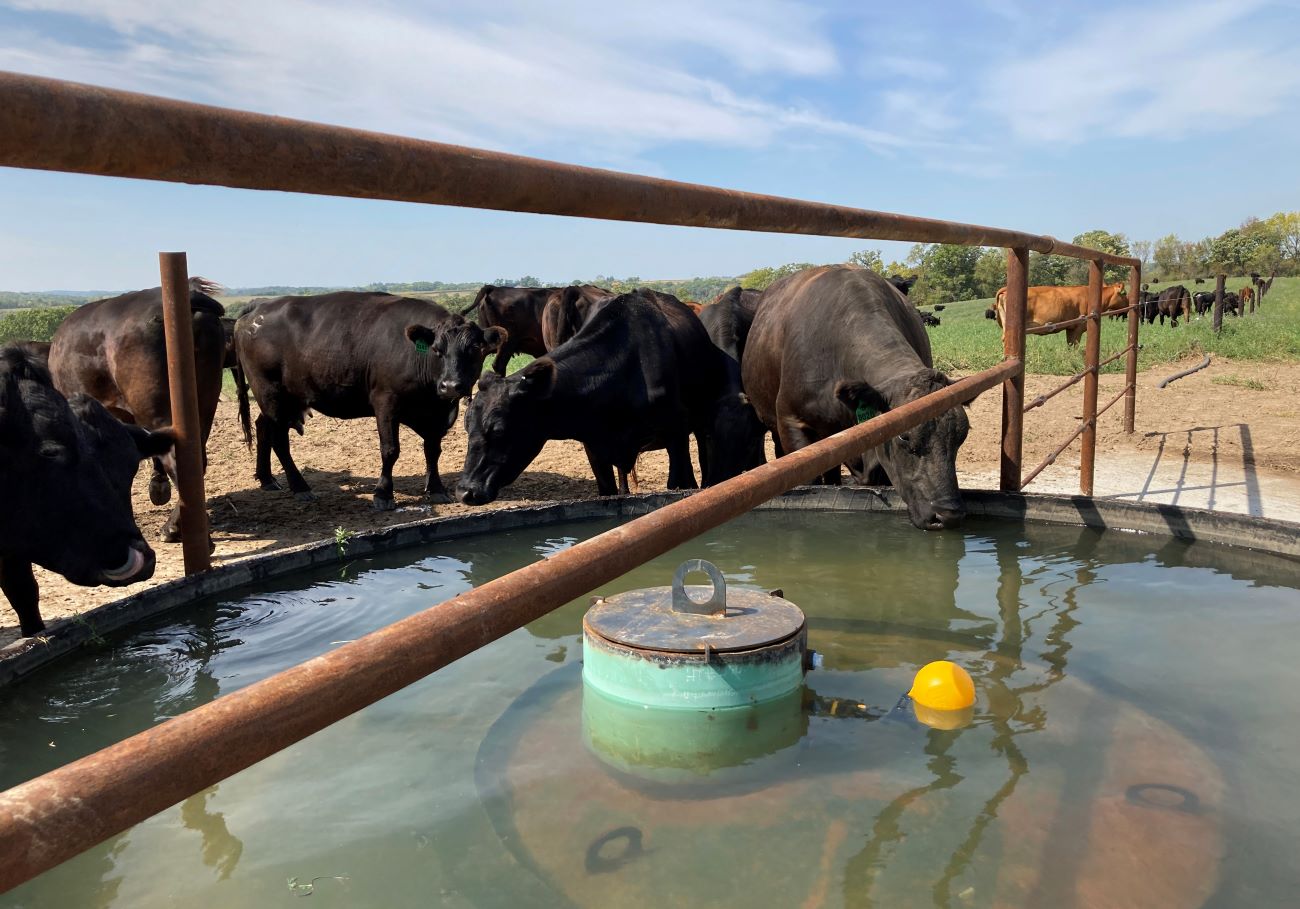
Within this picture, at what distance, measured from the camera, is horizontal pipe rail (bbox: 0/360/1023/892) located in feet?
2.50

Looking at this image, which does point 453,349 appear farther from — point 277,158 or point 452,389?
point 277,158

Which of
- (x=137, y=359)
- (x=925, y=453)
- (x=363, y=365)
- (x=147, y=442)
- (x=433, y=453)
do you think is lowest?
(x=433, y=453)

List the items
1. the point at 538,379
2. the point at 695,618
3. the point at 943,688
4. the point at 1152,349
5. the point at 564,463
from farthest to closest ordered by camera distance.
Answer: the point at 1152,349, the point at 564,463, the point at 538,379, the point at 695,618, the point at 943,688

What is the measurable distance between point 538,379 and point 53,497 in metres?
3.31

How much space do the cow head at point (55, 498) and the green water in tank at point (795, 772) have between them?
393mm

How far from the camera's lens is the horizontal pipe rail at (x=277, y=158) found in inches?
34.4

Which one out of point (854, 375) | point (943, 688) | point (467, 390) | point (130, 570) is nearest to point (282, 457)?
point (467, 390)

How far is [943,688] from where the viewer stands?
271cm

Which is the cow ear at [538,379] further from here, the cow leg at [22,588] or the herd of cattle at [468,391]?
the cow leg at [22,588]

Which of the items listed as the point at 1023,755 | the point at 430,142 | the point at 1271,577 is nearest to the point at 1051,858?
the point at 1023,755

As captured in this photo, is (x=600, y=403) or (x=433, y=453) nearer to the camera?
(x=600, y=403)

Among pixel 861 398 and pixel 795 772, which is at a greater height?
pixel 861 398

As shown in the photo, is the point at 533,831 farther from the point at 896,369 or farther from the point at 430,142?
the point at 896,369

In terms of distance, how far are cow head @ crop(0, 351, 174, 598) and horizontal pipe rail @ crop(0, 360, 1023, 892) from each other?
2790 mm
